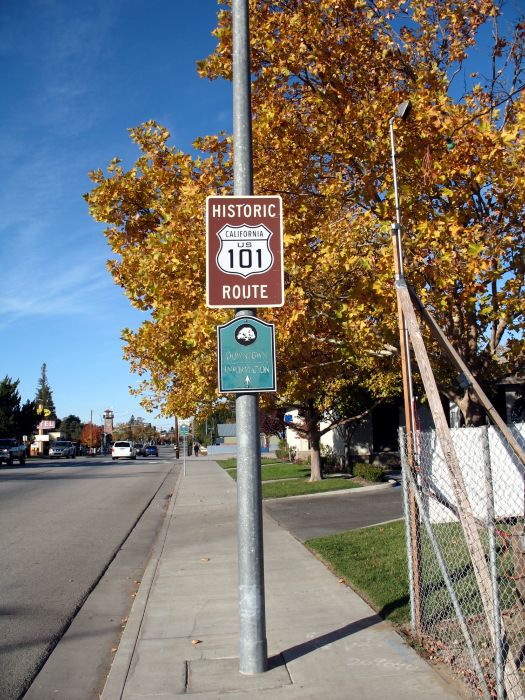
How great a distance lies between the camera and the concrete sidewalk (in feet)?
15.6

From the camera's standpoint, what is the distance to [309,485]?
20.9m

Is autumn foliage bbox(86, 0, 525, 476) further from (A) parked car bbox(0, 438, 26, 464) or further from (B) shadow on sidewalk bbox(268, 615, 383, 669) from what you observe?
(A) parked car bbox(0, 438, 26, 464)

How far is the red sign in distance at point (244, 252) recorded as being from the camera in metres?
5.30

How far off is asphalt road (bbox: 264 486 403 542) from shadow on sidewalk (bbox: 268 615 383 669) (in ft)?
16.1

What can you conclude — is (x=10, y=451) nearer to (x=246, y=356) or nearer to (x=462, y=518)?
(x=246, y=356)

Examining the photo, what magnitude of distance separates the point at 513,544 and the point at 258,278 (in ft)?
8.69

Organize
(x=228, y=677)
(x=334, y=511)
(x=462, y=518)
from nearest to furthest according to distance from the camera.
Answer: (x=462, y=518) < (x=228, y=677) < (x=334, y=511)

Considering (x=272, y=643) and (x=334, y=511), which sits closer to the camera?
(x=272, y=643)

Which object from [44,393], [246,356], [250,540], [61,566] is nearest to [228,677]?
[250,540]

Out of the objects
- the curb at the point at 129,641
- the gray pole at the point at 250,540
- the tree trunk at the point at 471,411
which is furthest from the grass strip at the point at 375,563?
the curb at the point at 129,641

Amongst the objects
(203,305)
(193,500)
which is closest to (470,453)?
(203,305)

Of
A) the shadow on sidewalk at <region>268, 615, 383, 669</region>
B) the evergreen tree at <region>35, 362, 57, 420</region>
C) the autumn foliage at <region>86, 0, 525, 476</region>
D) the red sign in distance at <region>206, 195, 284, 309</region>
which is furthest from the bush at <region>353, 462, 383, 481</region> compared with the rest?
the evergreen tree at <region>35, 362, 57, 420</region>

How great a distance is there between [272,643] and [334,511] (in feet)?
30.4

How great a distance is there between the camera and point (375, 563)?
871cm
